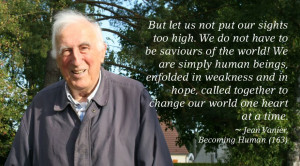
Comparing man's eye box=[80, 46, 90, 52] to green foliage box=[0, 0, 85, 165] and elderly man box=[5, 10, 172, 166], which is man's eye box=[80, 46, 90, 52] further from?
green foliage box=[0, 0, 85, 165]

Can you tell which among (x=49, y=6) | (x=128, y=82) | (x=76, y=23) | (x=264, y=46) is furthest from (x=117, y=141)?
(x=264, y=46)

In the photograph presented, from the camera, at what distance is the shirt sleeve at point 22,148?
2459mm

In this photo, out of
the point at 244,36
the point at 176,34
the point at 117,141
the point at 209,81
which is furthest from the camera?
the point at 209,81

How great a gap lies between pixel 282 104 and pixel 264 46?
1878mm

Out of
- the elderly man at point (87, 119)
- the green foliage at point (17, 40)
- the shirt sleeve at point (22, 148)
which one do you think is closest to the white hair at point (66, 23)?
the elderly man at point (87, 119)

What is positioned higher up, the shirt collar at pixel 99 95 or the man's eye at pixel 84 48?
the man's eye at pixel 84 48

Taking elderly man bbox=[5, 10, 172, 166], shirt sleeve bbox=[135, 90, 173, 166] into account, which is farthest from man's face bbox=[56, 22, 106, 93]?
shirt sleeve bbox=[135, 90, 173, 166]

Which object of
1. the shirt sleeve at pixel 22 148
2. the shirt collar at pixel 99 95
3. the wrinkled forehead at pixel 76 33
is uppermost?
the wrinkled forehead at pixel 76 33

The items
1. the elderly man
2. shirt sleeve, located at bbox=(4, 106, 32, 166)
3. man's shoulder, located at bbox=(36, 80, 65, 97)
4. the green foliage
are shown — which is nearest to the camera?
the elderly man

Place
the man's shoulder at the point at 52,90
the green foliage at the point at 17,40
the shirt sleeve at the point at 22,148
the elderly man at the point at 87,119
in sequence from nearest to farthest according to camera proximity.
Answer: the elderly man at the point at 87,119 → the shirt sleeve at the point at 22,148 → the man's shoulder at the point at 52,90 → the green foliage at the point at 17,40

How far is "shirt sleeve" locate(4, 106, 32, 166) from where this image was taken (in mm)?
2459

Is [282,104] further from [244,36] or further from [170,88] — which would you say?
[170,88]

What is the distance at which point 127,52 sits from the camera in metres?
12.1

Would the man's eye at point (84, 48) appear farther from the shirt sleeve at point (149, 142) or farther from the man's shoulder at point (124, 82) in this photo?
the shirt sleeve at point (149, 142)
